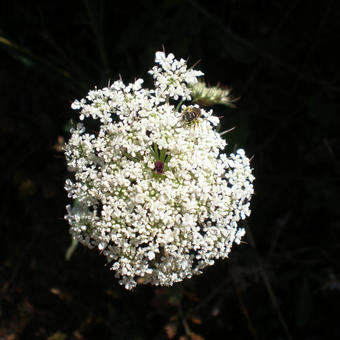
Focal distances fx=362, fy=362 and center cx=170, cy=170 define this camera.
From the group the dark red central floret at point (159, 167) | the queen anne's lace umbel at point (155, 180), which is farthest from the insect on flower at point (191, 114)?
the dark red central floret at point (159, 167)

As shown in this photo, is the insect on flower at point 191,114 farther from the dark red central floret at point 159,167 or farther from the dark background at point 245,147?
the dark background at point 245,147

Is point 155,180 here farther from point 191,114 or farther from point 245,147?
point 245,147

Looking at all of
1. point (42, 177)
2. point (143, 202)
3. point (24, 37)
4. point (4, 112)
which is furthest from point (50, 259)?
point (24, 37)

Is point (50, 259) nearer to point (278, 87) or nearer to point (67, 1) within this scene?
point (67, 1)

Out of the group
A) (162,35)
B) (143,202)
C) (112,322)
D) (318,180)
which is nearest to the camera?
(143,202)

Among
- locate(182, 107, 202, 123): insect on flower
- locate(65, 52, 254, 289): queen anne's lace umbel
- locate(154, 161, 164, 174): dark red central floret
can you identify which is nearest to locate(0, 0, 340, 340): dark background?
locate(65, 52, 254, 289): queen anne's lace umbel

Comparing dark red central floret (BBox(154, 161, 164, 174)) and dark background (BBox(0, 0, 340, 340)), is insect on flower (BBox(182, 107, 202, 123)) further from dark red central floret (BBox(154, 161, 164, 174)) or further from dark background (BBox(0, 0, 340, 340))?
dark background (BBox(0, 0, 340, 340))

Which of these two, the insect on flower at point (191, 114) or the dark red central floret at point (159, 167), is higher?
the insect on flower at point (191, 114)
